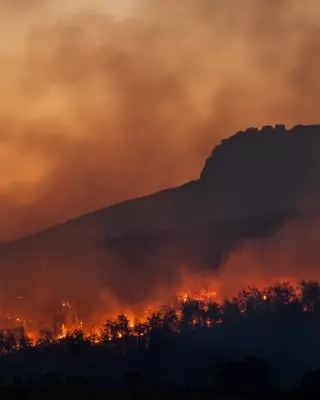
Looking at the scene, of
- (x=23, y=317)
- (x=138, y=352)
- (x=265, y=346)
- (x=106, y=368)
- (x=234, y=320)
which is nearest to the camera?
(x=106, y=368)

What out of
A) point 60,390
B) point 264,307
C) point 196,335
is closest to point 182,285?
point 264,307

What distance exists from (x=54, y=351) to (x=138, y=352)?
1035 centimetres

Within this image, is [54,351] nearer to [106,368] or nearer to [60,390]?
[106,368]

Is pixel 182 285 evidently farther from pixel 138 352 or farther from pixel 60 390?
pixel 60 390

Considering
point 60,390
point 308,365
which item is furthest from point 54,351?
point 60,390

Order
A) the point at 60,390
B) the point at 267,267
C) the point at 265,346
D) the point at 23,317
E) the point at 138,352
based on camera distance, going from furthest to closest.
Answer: the point at 267,267 < the point at 23,317 < the point at 265,346 < the point at 138,352 < the point at 60,390

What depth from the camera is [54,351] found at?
93.6m

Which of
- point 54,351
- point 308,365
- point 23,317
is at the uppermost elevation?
point 23,317

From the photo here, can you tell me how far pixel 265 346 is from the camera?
9838cm

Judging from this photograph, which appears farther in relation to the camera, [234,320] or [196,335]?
[234,320]

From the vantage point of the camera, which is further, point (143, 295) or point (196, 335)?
point (143, 295)

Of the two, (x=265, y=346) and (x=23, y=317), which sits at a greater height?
(x=23, y=317)

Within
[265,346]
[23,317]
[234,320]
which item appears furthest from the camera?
[23,317]

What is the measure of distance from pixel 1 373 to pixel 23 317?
213 ft
